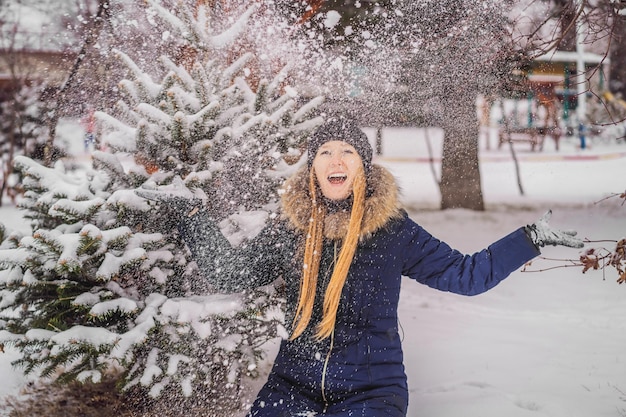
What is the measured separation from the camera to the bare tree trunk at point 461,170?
737 cm

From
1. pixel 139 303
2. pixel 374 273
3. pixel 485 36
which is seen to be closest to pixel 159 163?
pixel 139 303

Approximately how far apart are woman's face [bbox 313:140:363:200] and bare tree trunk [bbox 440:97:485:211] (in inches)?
185

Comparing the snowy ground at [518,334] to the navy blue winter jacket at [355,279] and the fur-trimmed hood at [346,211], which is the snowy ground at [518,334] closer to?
the fur-trimmed hood at [346,211]

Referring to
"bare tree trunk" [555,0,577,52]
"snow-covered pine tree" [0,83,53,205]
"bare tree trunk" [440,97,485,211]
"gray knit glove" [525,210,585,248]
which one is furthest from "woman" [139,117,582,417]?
"snow-covered pine tree" [0,83,53,205]

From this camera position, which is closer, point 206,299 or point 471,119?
point 206,299

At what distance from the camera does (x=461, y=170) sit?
808 centimetres

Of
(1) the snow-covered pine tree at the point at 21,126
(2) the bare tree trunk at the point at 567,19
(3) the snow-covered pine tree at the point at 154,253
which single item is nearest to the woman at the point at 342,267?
(3) the snow-covered pine tree at the point at 154,253

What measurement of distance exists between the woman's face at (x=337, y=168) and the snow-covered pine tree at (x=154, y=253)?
0.50 m

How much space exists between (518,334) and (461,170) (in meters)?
4.17

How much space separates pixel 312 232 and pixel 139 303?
938 mm

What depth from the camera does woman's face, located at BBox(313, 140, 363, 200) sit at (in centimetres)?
240

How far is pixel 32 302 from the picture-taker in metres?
2.76

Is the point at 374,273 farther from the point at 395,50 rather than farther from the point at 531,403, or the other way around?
the point at 395,50

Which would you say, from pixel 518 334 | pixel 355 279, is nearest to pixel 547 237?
pixel 355 279
